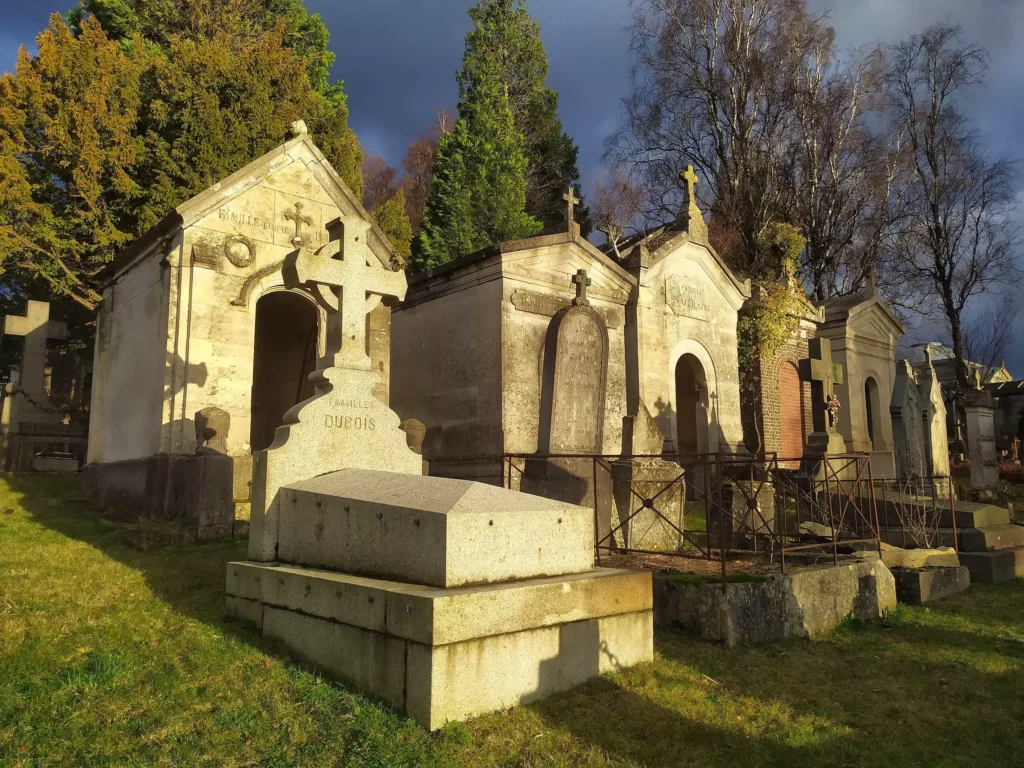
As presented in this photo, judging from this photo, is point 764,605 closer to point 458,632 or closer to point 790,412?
point 458,632

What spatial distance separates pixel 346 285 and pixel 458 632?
339 centimetres

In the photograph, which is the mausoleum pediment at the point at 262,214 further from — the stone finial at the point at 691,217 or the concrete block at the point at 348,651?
the concrete block at the point at 348,651

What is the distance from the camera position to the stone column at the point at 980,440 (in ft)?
52.3

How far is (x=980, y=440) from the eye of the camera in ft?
52.4

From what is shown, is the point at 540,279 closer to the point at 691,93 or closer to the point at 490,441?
the point at 490,441

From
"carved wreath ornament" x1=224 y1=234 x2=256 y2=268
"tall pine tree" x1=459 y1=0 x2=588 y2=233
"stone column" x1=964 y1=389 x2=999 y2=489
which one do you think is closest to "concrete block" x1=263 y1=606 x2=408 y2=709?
"carved wreath ornament" x1=224 y1=234 x2=256 y2=268

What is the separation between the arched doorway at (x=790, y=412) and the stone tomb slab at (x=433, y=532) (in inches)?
624

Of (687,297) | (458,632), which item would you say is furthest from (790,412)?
(458,632)

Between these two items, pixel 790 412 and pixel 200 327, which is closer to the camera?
pixel 200 327

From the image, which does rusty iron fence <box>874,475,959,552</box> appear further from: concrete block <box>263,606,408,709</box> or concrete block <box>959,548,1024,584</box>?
concrete block <box>263,606,408,709</box>

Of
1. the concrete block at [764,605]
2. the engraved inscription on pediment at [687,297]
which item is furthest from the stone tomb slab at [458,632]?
the engraved inscription on pediment at [687,297]

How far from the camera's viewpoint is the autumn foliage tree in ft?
55.5

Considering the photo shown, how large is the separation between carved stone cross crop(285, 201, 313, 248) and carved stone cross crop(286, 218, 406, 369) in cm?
545

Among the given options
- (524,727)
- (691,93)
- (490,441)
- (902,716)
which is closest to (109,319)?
(490,441)
